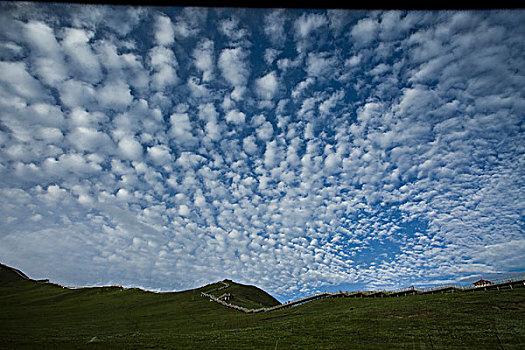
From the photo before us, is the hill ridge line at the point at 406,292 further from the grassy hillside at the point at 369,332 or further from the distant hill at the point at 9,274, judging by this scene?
the distant hill at the point at 9,274

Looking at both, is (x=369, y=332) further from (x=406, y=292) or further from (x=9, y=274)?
(x=9, y=274)

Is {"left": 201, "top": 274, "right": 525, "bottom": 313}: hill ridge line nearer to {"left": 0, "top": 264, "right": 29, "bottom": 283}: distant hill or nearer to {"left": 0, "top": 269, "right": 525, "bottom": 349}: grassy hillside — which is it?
{"left": 0, "top": 269, "right": 525, "bottom": 349}: grassy hillside

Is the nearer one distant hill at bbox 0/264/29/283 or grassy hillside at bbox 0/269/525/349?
grassy hillside at bbox 0/269/525/349

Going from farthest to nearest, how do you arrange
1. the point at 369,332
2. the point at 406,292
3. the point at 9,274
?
the point at 9,274, the point at 406,292, the point at 369,332

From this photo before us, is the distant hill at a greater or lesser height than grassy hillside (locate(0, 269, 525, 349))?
greater

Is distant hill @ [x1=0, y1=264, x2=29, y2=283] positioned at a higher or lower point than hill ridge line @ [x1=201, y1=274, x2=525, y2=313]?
higher

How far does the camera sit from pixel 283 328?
34219 millimetres

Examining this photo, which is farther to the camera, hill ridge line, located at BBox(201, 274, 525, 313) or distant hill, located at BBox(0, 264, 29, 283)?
distant hill, located at BBox(0, 264, 29, 283)

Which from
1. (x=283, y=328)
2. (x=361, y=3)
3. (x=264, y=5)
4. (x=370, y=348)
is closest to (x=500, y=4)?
(x=361, y=3)

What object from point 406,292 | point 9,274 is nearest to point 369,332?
point 406,292

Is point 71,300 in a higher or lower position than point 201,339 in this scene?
higher

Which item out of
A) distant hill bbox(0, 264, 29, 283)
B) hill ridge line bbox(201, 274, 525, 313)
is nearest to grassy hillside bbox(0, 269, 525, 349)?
hill ridge line bbox(201, 274, 525, 313)

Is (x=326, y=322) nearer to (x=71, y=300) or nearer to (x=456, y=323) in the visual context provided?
(x=456, y=323)

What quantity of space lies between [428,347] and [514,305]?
1594cm
